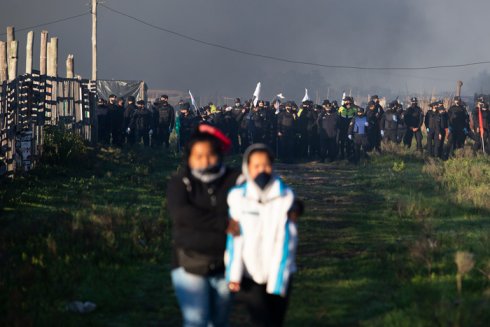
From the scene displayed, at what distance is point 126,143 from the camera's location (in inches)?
1211

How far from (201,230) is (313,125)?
23910 mm

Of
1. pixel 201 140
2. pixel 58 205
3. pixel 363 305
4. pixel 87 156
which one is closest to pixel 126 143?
pixel 87 156

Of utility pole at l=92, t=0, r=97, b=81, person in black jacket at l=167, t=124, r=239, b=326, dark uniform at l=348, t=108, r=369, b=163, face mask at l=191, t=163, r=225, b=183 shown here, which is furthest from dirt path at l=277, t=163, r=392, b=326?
utility pole at l=92, t=0, r=97, b=81

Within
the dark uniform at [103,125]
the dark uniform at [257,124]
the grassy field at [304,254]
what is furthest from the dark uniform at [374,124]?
the grassy field at [304,254]

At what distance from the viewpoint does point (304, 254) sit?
11.2 m

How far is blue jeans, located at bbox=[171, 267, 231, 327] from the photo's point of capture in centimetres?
562

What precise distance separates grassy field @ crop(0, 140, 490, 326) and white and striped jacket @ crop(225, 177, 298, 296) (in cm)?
207

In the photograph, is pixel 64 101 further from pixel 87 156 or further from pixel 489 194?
pixel 489 194

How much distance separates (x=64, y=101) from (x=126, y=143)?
5.07 metres

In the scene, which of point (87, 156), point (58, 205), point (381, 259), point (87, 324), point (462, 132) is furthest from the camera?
point (462, 132)

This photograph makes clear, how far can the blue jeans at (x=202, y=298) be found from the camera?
562 centimetres

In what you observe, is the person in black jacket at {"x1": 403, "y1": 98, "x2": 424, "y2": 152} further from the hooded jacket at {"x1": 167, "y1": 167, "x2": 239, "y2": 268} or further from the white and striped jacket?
the hooded jacket at {"x1": 167, "y1": 167, "x2": 239, "y2": 268}

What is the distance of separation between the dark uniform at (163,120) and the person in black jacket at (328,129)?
548cm

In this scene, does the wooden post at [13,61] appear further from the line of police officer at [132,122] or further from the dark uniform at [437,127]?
the dark uniform at [437,127]
